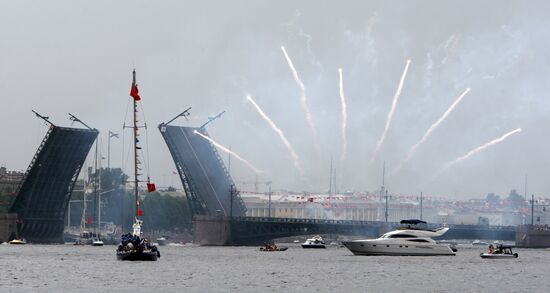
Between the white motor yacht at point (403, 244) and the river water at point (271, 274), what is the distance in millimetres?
681

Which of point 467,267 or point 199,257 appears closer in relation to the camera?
point 467,267

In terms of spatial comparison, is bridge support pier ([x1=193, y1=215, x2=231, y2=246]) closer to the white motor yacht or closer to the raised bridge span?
the raised bridge span

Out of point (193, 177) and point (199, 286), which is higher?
point (193, 177)

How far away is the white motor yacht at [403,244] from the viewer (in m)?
103

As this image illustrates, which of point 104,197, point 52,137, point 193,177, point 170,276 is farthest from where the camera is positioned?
point 104,197

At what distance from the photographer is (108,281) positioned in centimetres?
7462

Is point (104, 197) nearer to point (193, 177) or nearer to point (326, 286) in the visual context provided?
point (193, 177)

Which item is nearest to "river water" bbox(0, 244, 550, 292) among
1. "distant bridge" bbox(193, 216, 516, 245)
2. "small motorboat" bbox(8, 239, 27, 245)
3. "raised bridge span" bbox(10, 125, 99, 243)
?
"raised bridge span" bbox(10, 125, 99, 243)

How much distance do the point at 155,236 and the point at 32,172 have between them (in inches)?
2340

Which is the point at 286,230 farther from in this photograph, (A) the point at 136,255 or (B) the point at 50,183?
(A) the point at 136,255

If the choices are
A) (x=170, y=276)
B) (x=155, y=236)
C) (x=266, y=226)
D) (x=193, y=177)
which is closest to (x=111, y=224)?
(x=155, y=236)

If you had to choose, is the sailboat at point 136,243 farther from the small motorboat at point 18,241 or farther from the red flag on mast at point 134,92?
the small motorboat at point 18,241

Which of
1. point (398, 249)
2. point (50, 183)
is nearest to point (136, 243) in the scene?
point (398, 249)

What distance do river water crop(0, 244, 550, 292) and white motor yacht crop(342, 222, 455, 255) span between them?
26.8 inches
